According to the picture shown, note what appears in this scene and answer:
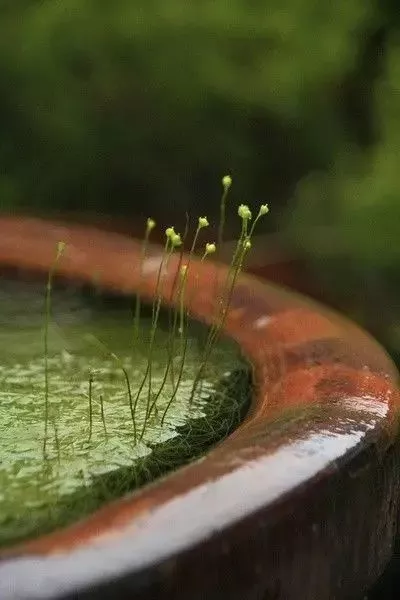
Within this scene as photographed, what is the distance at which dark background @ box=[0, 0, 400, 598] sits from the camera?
1504 mm

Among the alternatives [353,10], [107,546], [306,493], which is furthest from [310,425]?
[353,10]

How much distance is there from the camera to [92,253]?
1121mm

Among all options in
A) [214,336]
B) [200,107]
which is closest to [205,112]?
[200,107]

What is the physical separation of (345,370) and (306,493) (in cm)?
22

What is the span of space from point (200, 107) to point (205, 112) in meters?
0.01

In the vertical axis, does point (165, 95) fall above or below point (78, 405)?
above

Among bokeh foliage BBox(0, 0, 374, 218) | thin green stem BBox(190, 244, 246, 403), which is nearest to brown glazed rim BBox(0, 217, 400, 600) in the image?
thin green stem BBox(190, 244, 246, 403)

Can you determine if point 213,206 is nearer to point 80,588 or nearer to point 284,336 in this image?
point 284,336

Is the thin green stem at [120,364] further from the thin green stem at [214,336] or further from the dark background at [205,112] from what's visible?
the dark background at [205,112]

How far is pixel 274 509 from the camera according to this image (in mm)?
532

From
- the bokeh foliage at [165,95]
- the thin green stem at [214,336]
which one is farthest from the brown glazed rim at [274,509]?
the bokeh foliage at [165,95]

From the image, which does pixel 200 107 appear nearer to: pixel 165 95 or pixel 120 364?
pixel 165 95

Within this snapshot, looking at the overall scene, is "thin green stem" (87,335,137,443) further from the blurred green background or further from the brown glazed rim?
the blurred green background

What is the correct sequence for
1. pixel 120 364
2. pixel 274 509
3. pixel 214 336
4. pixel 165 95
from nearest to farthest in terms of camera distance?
pixel 274 509 → pixel 120 364 → pixel 214 336 → pixel 165 95
